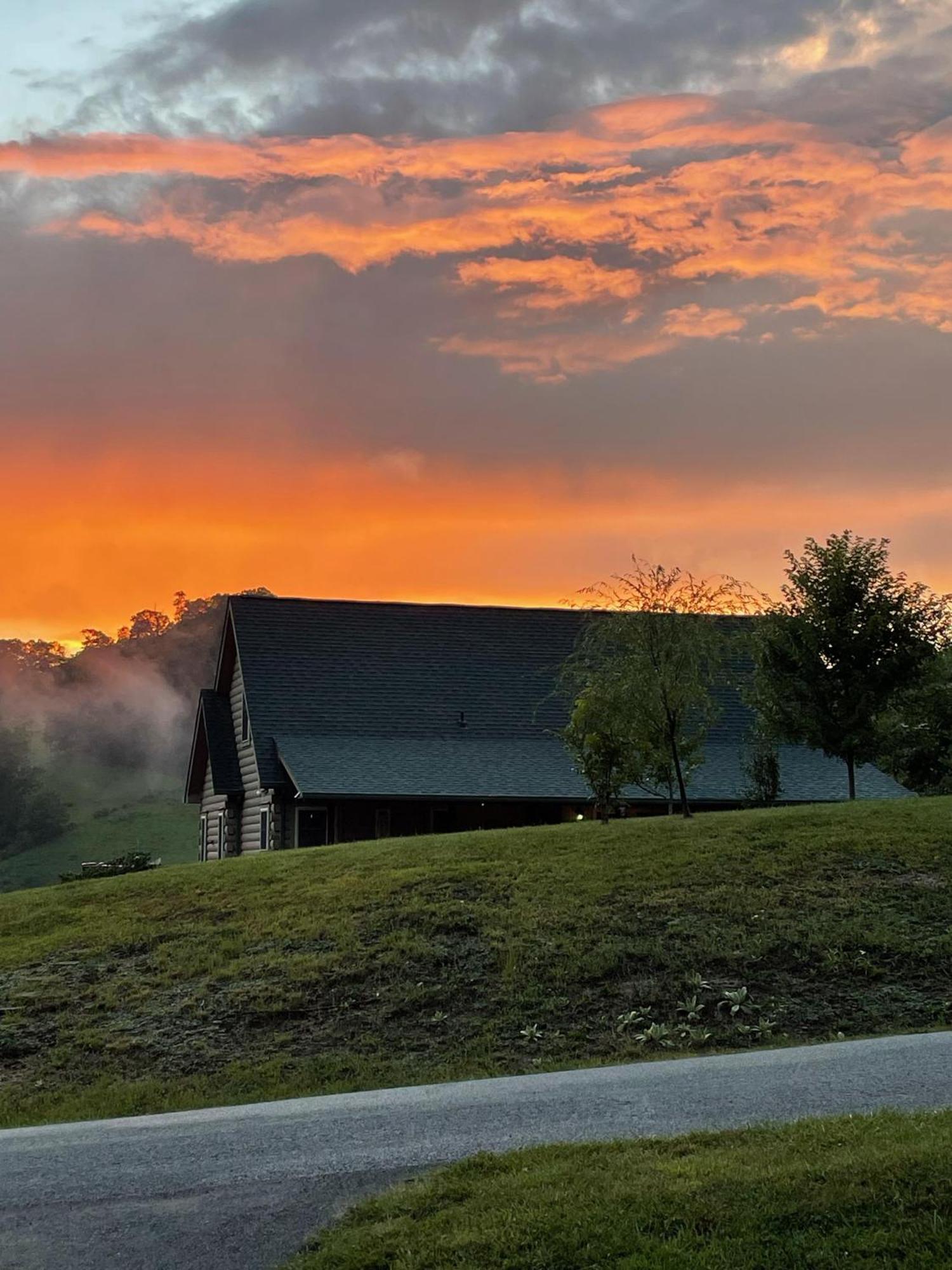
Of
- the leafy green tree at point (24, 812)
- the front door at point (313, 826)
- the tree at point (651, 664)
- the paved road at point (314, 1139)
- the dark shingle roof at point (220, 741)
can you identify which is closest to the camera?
the paved road at point (314, 1139)

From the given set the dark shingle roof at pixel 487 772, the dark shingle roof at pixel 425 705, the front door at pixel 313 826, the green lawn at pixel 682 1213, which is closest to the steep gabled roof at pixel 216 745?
the dark shingle roof at pixel 425 705

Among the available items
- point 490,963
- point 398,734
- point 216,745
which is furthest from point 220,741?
point 490,963

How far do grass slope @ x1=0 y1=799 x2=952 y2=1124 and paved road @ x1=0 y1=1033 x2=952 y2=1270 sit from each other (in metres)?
2.36

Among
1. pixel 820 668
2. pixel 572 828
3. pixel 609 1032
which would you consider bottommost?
pixel 609 1032

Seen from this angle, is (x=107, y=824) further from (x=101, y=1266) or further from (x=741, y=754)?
(x=101, y=1266)

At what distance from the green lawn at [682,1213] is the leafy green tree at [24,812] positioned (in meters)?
95.6

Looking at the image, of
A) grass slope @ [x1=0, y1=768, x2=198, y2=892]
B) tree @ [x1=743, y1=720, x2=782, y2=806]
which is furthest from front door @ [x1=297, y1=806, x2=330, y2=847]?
grass slope @ [x1=0, y1=768, x2=198, y2=892]

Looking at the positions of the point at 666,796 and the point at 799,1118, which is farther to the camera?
the point at 666,796

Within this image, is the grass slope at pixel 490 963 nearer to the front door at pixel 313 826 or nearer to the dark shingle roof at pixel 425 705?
the front door at pixel 313 826

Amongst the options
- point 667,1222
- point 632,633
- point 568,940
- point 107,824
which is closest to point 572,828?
point 632,633

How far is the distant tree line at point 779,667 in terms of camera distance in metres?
29.0

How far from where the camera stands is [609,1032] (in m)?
17.3

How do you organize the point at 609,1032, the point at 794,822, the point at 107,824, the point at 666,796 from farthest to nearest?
the point at 107,824 < the point at 666,796 < the point at 794,822 < the point at 609,1032

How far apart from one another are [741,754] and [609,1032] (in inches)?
1052
